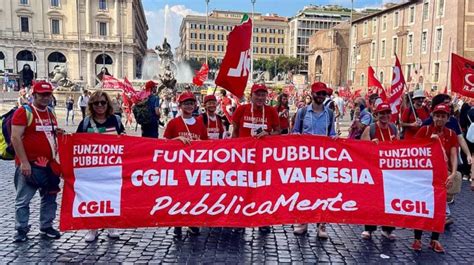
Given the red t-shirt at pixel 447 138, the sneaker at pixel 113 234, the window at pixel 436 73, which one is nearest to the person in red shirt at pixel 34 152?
the sneaker at pixel 113 234

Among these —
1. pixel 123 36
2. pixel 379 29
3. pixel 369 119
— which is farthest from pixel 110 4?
pixel 369 119

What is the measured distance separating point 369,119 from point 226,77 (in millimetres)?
3457

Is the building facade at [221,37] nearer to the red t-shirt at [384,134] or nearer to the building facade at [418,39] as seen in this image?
the building facade at [418,39]

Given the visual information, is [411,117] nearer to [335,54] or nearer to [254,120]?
[254,120]

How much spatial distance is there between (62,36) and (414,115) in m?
86.3

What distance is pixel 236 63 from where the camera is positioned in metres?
6.52

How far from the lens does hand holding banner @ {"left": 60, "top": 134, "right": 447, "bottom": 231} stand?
5402 mm

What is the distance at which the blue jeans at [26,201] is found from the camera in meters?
5.58

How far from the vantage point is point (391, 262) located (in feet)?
17.3

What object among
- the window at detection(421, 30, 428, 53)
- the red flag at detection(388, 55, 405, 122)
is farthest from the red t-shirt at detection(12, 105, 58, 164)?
the window at detection(421, 30, 428, 53)

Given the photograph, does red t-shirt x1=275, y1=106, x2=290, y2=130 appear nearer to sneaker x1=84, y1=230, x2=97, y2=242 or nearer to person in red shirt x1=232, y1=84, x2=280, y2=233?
person in red shirt x1=232, y1=84, x2=280, y2=233

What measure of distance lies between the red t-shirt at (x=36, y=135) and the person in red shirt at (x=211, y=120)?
2.07 m

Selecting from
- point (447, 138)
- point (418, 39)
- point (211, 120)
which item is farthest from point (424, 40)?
point (211, 120)

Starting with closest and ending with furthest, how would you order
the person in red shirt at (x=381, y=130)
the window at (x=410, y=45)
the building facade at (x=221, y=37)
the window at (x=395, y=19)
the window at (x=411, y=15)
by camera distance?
the person in red shirt at (x=381, y=130) < the window at (x=411, y=15) < the window at (x=410, y=45) < the window at (x=395, y=19) < the building facade at (x=221, y=37)
